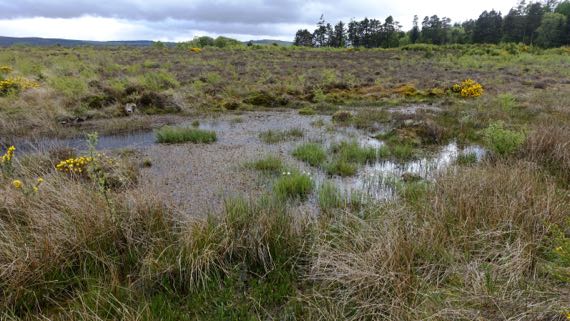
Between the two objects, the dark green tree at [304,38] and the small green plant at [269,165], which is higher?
the dark green tree at [304,38]

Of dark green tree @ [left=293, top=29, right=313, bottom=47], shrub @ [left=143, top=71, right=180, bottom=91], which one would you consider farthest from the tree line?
shrub @ [left=143, top=71, right=180, bottom=91]

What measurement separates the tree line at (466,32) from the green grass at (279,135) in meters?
58.0

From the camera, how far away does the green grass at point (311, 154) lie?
6.47 m

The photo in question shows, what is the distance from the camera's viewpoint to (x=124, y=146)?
305 inches

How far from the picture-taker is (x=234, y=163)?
21.0ft

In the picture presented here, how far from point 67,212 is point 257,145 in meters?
4.78

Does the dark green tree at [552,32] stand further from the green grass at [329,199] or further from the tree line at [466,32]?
the green grass at [329,199]

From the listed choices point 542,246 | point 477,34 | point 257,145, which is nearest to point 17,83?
point 257,145

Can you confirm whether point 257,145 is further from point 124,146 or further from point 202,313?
point 202,313

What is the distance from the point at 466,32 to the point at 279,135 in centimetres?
6746

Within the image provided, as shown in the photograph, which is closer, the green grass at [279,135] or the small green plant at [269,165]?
the small green plant at [269,165]

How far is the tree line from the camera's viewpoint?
50000mm

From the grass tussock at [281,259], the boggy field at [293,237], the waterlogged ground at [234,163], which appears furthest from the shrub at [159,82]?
the grass tussock at [281,259]

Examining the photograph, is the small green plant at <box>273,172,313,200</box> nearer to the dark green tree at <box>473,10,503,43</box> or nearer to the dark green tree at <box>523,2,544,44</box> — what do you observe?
the dark green tree at <box>473,10,503,43</box>
